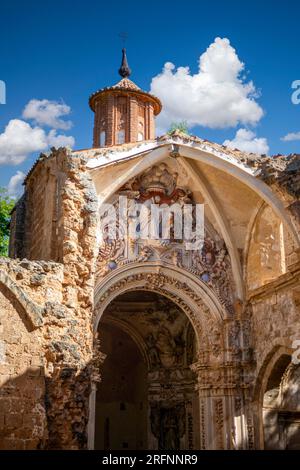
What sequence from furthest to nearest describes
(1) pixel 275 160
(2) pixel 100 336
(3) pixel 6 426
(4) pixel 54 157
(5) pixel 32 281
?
1. (2) pixel 100 336
2. (1) pixel 275 160
3. (4) pixel 54 157
4. (5) pixel 32 281
5. (3) pixel 6 426

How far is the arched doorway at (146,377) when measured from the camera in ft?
50.9

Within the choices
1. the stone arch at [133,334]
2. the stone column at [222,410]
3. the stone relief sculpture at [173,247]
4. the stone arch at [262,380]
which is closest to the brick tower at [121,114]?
the stone arch at [133,334]

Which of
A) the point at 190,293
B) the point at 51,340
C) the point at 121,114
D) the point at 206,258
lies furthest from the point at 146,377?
the point at 121,114

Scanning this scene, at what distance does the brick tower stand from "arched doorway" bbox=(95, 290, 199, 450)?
6.43 metres

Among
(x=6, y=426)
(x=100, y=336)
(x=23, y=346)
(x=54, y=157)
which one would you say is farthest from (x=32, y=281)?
(x=100, y=336)

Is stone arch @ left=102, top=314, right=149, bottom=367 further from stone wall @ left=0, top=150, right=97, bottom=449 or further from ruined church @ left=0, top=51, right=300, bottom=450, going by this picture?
stone wall @ left=0, top=150, right=97, bottom=449

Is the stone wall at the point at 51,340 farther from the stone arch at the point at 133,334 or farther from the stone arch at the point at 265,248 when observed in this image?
the stone arch at the point at 133,334

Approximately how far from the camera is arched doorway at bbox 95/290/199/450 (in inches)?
611

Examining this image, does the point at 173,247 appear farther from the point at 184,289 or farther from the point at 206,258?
the point at 184,289

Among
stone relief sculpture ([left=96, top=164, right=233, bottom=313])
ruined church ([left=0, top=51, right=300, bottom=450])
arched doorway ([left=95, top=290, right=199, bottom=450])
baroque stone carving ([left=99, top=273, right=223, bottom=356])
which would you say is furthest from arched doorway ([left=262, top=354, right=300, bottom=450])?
arched doorway ([left=95, top=290, right=199, bottom=450])

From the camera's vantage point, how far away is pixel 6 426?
780 cm

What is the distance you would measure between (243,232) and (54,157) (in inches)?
179

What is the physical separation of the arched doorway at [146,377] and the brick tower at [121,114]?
6427 mm
